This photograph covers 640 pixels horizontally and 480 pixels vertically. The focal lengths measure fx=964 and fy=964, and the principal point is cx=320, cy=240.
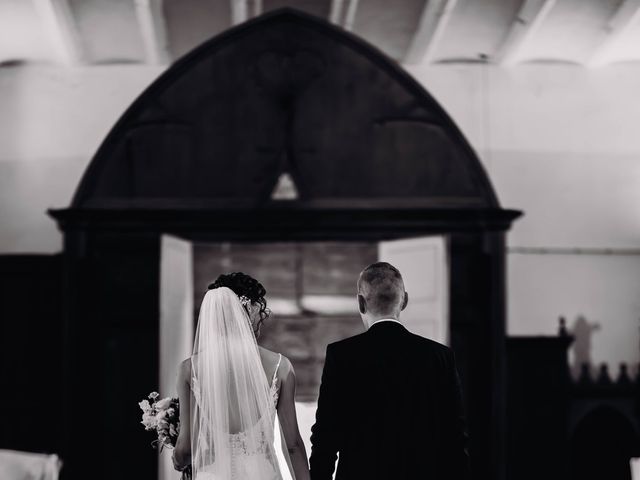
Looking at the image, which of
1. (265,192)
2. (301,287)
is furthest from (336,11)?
(301,287)

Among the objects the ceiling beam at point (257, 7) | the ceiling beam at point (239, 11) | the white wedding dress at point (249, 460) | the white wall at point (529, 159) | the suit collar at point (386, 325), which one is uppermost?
the ceiling beam at point (257, 7)

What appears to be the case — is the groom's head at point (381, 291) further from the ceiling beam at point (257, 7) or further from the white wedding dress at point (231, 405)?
the ceiling beam at point (257, 7)

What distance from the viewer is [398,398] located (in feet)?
11.2

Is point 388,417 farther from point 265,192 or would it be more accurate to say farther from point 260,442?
point 265,192

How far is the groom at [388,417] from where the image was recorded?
341 centimetres

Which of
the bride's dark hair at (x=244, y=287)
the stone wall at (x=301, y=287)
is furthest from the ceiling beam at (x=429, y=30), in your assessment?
the bride's dark hair at (x=244, y=287)

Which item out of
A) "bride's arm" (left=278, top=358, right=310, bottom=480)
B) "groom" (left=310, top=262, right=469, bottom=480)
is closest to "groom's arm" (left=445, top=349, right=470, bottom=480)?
"groom" (left=310, top=262, right=469, bottom=480)

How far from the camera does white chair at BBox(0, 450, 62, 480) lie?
17.4 feet

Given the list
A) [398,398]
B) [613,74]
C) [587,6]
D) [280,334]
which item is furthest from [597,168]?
[398,398]

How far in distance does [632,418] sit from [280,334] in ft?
11.9

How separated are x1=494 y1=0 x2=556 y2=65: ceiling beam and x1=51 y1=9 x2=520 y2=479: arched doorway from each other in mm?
1259

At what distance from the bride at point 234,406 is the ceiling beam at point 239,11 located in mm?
4489

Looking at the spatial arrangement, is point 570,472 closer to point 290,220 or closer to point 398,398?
point 290,220

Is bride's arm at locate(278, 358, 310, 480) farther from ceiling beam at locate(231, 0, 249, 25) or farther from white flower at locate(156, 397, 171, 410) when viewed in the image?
ceiling beam at locate(231, 0, 249, 25)
